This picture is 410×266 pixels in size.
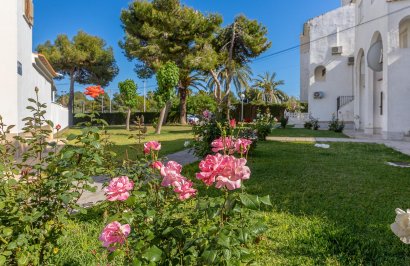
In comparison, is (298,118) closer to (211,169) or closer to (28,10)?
(28,10)

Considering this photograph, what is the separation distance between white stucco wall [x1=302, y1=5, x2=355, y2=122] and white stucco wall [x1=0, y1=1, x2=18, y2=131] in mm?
18540

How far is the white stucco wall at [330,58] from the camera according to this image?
72.0 feet

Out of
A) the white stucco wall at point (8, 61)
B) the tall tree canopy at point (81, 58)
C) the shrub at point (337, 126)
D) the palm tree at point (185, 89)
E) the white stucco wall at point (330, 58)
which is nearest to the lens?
the white stucco wall at point (8, 61)

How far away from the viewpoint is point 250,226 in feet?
5.72

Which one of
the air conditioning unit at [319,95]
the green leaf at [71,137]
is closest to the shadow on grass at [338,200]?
the green leaf at [71,137]

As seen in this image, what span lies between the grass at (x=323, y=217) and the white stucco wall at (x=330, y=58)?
15.8m

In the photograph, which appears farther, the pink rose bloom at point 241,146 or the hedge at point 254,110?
the hedge at point 254,110

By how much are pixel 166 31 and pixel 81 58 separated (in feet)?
46.1

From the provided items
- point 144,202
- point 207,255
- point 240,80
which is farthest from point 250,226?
point 240,80

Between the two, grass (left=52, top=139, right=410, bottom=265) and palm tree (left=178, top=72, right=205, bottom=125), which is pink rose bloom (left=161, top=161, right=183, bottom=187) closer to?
grass (left=52, top=139, right=410, bottom=265)

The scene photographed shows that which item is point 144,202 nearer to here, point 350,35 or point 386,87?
point 386,87

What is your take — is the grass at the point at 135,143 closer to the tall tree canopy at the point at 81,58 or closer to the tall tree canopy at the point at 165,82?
the tall tree canopy at the point at 165,82

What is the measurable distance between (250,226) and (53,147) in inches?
64.8

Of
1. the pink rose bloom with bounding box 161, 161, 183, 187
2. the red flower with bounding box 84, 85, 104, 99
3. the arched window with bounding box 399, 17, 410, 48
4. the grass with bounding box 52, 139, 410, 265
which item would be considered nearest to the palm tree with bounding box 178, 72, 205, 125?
the arched window with bounding box 399, 17, 410, 48
